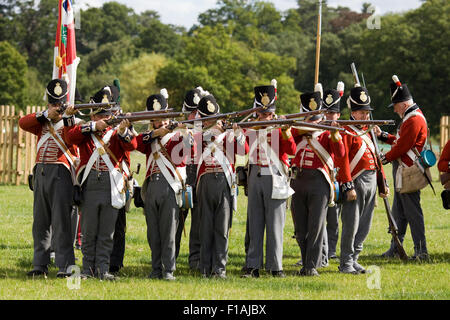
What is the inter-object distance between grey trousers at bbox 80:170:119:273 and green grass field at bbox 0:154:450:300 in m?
0.35

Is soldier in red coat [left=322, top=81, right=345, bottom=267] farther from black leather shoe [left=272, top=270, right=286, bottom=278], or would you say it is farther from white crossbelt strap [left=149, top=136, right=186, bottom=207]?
white crossbelt strap [left=149, top=136, right=186, bottom=207]

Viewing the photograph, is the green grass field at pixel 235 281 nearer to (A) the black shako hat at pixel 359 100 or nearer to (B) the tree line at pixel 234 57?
(A) the black shako hat at pixel 359 100

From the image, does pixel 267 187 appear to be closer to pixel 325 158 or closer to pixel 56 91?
pixel 325 158

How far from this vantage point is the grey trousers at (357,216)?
33.1ft

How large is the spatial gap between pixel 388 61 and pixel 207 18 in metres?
40.9

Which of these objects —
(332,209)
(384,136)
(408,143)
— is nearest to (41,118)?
(332,209)

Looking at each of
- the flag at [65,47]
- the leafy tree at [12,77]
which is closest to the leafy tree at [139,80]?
the leafy tree at [12,77]

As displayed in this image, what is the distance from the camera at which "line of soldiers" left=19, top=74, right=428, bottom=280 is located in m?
9.28

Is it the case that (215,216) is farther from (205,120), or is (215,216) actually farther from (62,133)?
(62,133)

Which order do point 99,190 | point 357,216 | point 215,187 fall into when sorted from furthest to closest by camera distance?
1. point 357,216
2. point 215,187
3. point 99,190

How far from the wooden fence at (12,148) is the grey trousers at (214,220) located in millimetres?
13956

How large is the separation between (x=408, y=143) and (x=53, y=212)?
5116 millimetres

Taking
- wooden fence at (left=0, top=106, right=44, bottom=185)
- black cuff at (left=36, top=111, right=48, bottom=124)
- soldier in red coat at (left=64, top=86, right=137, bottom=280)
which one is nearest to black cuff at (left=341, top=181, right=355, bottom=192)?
soldier in red coat at (left=64, top=86, right=137, bottom=280)

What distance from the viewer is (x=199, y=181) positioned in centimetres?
980
